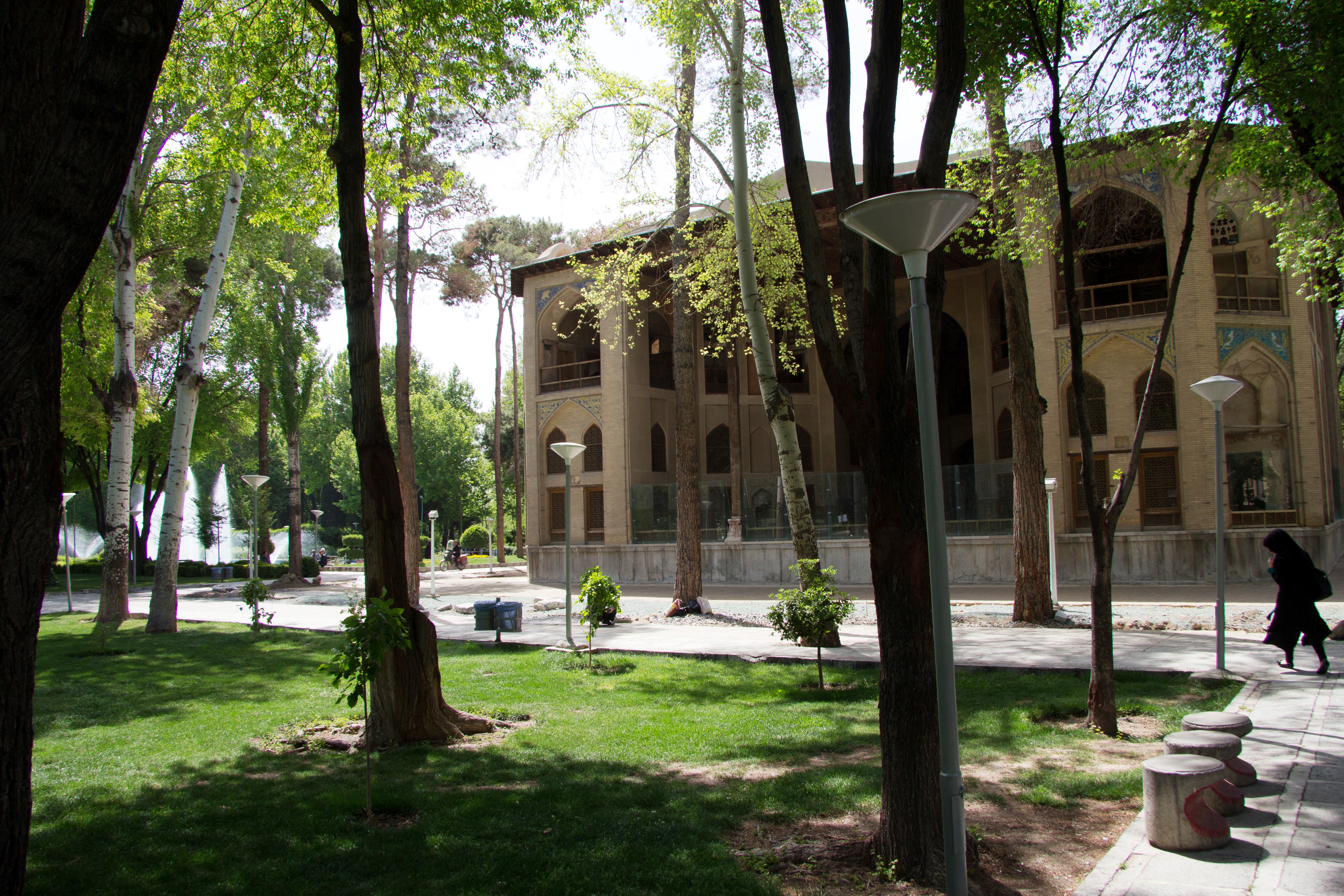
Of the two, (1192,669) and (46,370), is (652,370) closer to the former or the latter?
(1192,669)

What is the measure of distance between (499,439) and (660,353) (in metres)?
8.53

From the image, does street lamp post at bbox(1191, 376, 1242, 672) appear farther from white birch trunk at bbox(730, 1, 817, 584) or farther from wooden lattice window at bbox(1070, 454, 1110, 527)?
wooden lattice window at bbox(1070, 454, 1110, 527)

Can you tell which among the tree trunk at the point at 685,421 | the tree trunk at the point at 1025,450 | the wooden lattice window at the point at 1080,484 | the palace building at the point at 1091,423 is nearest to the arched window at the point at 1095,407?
the palace building at the point at 1091,423

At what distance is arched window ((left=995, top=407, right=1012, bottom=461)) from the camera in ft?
84.9

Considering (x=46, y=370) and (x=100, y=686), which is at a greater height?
(x=46, y=370)

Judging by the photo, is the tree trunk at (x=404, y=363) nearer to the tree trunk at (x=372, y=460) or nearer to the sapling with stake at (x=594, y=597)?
the sapling with stake at (x=594, y=597)

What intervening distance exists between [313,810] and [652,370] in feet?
81.4

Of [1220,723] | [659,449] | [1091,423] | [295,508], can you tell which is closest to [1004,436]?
[1091,423]

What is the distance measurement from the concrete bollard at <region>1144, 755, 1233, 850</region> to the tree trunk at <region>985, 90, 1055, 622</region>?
333 inches

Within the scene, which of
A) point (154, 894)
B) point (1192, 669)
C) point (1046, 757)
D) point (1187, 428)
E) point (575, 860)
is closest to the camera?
point (154, 894)

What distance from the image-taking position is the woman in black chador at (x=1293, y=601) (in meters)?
8.35

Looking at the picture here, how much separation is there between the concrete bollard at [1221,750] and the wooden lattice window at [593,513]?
2307cm

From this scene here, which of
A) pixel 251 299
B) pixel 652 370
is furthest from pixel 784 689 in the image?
pixel 251 299

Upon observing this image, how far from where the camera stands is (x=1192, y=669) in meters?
8.71
